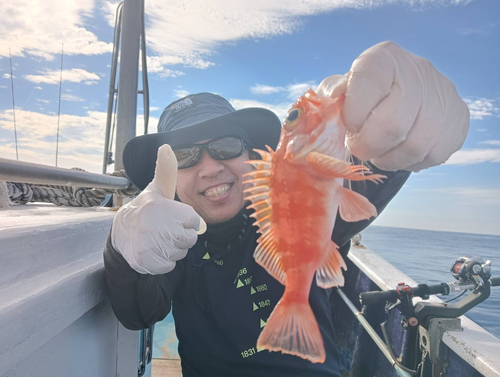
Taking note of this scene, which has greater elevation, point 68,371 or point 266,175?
point 266,175

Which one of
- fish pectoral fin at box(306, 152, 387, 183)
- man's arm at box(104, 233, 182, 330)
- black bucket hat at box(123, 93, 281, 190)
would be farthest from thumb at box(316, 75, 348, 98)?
Result: man's arm at box(104, 233, 182, 330)

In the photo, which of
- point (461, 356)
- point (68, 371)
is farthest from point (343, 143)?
point (461, 356)

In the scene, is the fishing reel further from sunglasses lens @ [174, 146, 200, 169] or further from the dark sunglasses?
sunglasses lens @ [174, 146, 200, 169]

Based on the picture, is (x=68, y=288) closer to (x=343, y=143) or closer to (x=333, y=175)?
(x=333, y=175)

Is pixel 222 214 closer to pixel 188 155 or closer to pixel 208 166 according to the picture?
pixel 208 166

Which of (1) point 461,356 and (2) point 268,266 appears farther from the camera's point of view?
(1) point 461,356

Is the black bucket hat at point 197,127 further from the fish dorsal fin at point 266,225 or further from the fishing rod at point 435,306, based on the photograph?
the fishing rod at point 435,306

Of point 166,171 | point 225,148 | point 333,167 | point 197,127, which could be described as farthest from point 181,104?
point 333,167

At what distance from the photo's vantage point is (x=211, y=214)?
233cm

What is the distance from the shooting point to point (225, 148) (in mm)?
2273

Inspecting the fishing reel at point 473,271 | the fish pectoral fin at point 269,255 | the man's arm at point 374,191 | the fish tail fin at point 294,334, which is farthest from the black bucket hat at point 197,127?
the fishing reel at point 473,271

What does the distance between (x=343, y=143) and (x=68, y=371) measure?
1586mm

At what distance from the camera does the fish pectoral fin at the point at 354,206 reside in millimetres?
1170

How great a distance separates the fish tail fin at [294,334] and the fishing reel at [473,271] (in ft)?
6.76
